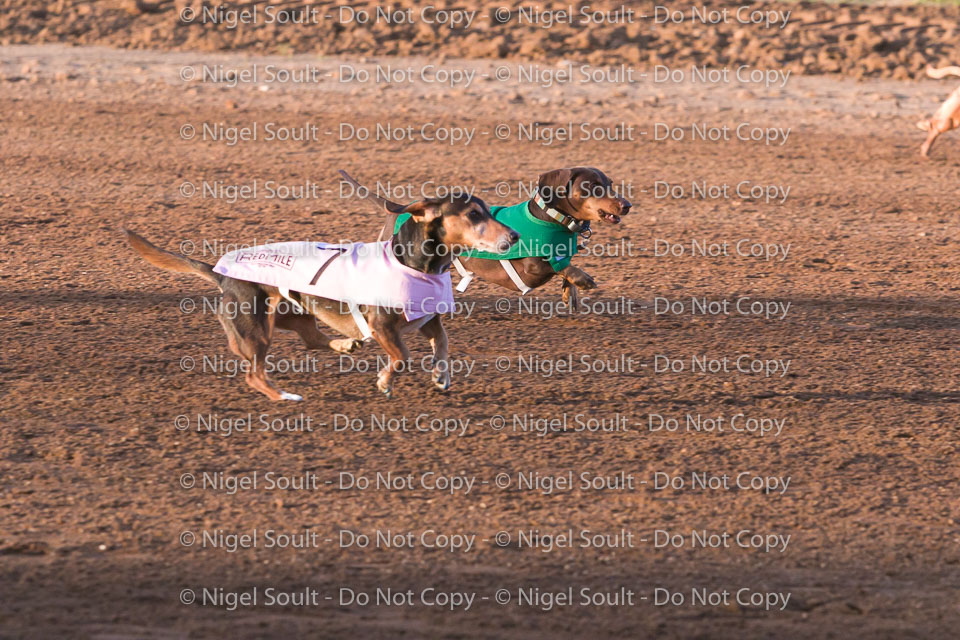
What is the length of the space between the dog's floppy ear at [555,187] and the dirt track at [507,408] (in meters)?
0.95

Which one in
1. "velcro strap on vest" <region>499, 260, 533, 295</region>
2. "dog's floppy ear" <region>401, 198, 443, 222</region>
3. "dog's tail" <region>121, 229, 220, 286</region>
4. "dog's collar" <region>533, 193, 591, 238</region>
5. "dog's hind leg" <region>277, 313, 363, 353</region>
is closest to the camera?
"dog's floppy ear" <region>401, 198, 443, 222</region>

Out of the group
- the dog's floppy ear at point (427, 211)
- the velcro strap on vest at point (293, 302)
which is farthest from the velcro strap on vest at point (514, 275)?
the velcro strap on vest at point (293, 302)

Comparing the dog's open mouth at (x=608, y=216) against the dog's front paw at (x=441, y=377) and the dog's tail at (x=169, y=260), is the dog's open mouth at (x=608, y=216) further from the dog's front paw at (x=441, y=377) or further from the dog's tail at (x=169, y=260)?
the dog's tail at (x=169, y=260)

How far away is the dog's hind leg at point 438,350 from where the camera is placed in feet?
22.7

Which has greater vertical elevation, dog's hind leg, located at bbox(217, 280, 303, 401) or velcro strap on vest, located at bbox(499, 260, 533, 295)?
dog's hind leg, located at bbox(217, 280, 303, 401)

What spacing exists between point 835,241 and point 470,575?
6619mm

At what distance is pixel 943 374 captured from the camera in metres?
7.91

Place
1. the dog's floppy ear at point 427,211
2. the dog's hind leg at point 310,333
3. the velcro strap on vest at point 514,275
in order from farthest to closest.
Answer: the velcro strap on vest at point 514,275, the dog's hind leg at point 310,333, the dog's floppy ear at point 427,211

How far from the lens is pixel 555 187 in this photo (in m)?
8.16

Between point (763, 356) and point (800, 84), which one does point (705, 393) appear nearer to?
point (763, 356)

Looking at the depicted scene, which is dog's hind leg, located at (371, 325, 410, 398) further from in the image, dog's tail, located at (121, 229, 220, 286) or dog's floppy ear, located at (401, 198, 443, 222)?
dog's tail, located at (121, 229, 220, 286)

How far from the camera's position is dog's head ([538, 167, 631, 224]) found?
804 centimetres

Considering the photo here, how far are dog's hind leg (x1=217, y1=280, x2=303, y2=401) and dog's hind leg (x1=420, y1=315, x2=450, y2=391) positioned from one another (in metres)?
0.82

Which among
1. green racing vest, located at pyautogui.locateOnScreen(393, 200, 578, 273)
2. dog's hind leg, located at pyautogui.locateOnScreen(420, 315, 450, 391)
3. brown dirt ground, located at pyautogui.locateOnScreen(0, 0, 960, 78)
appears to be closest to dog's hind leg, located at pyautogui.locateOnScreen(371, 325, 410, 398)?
dog's hind leg, located at pyautogui.locateOnScreen(420, 315, 450, 391)
